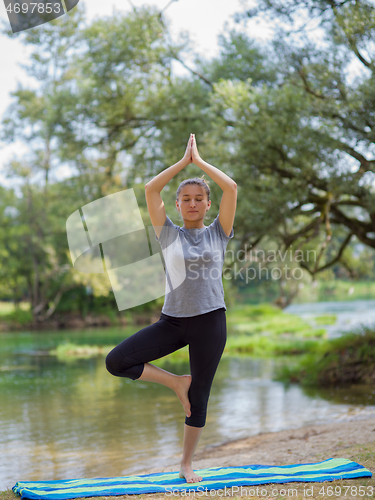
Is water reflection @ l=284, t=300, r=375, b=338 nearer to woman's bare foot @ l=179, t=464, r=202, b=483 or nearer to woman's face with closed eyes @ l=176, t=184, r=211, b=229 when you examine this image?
woman's bare foot @ l=179, t=464, r=202, b=483

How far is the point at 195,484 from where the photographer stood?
3195 millimetres

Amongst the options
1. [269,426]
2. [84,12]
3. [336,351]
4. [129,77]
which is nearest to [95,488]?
[269,426]

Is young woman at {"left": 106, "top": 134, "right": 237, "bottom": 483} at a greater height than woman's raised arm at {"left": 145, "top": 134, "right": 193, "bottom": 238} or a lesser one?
lesser

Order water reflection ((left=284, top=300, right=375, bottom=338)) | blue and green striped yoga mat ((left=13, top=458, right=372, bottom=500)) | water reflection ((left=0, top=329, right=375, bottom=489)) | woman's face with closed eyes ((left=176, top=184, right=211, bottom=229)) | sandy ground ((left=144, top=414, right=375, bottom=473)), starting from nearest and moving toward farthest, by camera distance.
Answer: blue and green striped yoga mat ((left=13, top=458, right=372, bottom=500))
woman's face with closed eyes ((left=176, top=184, right=211, bottom=229))
sandy ground ((left=144, top=414, right=375, bottom=473))
water reflection ((left=0, top=329, right=375, bottom=489))
water reflection ((left=284, top=300, right=375, bottom=338))

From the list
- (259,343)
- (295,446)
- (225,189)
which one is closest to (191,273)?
(225,189)

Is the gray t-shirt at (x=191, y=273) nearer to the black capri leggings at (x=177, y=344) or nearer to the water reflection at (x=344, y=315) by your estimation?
the black capri leggings at (x=177, y=344)

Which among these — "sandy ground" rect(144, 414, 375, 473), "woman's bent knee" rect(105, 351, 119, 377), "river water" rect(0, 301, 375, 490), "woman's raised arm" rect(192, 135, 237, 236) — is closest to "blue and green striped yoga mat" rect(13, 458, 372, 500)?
"sandy ground" rect(144, 414, 375, 473)

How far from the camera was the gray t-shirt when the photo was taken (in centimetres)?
308

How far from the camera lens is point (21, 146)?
27969 mm

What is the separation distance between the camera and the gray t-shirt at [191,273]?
3.08 m

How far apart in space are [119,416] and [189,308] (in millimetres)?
5064

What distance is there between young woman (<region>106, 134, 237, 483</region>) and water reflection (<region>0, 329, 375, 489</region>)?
2.05 meters

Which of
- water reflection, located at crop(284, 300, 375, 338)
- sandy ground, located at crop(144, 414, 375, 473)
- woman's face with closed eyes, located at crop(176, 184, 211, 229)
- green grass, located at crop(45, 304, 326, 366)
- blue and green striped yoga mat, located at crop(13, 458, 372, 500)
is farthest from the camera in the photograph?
water reflection, located at crop(284, 300, 375, 338)

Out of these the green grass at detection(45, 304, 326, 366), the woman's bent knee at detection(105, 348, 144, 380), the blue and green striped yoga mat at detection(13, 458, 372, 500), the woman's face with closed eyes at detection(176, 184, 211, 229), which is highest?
the woman's face with closed eyes at detection(176, 184, 211, 229)
